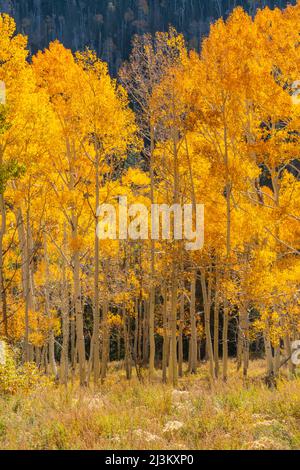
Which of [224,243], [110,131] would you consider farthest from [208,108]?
[224,243]

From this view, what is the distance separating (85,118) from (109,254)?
6668 millimetres

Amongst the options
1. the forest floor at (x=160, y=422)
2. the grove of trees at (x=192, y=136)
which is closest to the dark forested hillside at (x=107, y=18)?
the grove of trees at (x=192, y=136)

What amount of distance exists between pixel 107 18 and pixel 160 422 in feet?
402

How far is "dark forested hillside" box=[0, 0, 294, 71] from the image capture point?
11038 centimetres

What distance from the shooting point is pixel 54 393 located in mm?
7914

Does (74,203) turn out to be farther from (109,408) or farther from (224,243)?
(109,408)

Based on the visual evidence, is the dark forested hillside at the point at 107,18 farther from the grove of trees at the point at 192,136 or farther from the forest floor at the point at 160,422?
the forest floor at the point at 160,422

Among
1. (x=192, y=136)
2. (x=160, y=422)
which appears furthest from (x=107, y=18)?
(x=160, y=422)

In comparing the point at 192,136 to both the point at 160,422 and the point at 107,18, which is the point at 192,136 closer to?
the point at 160,422

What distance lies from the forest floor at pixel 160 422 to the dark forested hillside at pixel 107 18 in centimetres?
11010

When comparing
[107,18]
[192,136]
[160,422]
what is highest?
[107,18]

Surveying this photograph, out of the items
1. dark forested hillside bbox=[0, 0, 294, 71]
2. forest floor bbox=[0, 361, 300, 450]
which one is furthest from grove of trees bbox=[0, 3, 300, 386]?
dark forested hillside bbox=[0, 0, 294, 71]

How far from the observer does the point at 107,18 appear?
4505 inches
